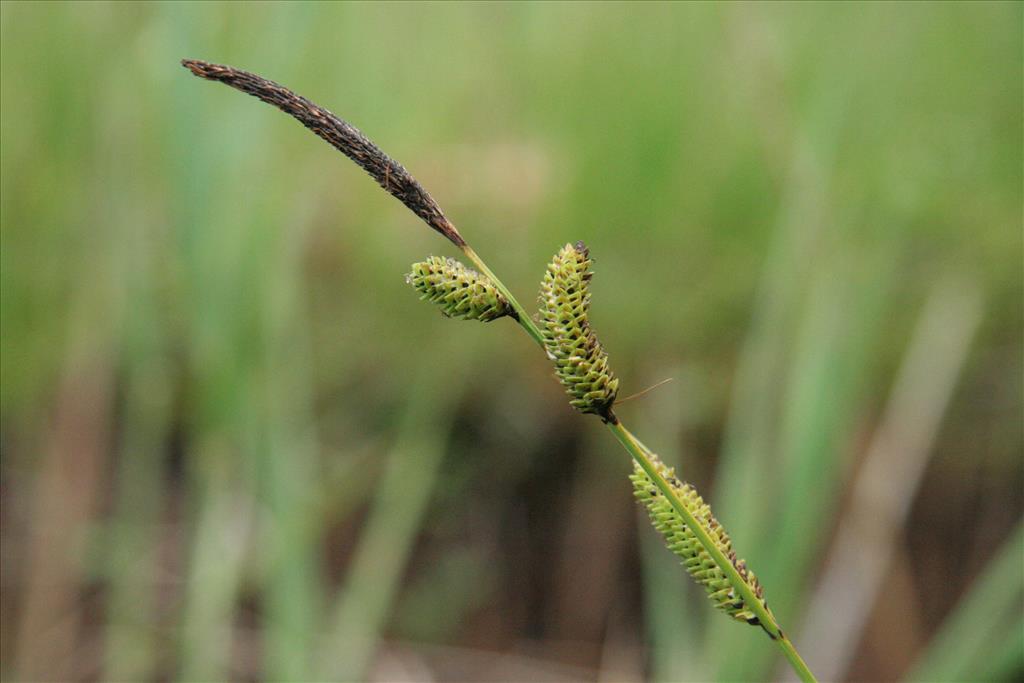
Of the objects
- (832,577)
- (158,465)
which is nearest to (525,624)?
(832,577)

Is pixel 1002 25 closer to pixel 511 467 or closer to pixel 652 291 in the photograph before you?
pixel 652 291

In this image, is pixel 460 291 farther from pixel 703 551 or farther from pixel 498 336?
pixel 498 336

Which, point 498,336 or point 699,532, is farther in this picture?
point 498,336

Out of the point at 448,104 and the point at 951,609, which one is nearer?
the point at 951,609

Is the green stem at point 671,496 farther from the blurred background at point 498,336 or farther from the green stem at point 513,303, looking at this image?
the blurred background at point 498,336

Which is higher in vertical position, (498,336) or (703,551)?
(498,336)

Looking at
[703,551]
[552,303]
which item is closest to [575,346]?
[552,303]

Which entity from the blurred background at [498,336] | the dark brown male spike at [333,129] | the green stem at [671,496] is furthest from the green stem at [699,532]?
the blurred background at [498,336]
